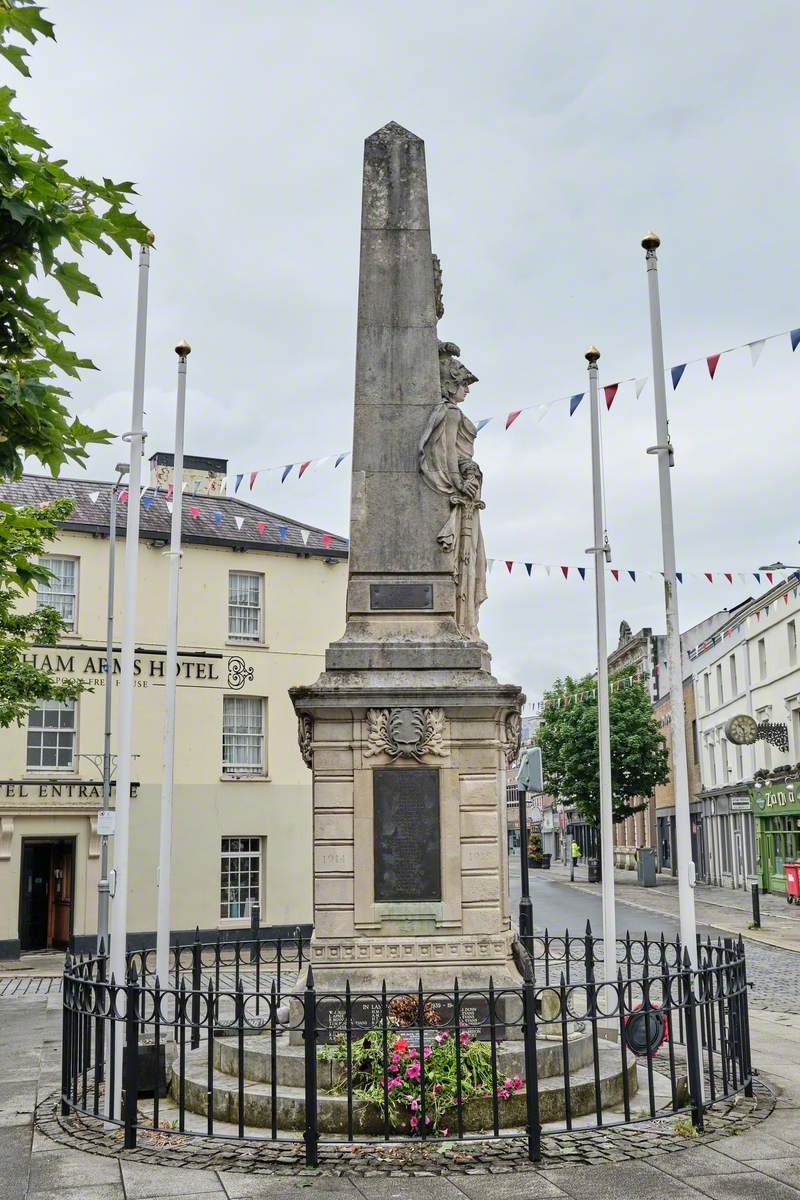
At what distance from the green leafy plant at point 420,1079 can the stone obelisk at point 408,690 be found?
1310 millimetres

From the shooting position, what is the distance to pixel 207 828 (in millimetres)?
28438

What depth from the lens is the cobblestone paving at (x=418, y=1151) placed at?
7.81 meters

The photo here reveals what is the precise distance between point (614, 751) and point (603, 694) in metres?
41.1

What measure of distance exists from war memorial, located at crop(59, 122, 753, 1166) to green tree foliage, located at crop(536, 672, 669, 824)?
1573 inches

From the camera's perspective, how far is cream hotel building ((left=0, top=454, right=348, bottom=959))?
27.0m

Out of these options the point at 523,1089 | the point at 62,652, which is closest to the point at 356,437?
the point at 523,1089

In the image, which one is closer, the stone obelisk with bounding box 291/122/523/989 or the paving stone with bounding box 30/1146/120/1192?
the paving stone with bounding box 30/1146/120/1192

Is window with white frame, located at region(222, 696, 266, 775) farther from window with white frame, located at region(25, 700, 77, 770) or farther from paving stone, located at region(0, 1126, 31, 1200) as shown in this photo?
paving stone, located at region(0, 1126, 31, 1200)

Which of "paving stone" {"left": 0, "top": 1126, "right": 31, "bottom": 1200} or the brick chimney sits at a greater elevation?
the brick chimney

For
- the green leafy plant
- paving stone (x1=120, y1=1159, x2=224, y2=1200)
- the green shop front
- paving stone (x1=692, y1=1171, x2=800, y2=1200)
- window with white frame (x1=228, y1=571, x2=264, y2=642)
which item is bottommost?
paving stone (x1=120, y1=1159, x2=224, y2=1200)

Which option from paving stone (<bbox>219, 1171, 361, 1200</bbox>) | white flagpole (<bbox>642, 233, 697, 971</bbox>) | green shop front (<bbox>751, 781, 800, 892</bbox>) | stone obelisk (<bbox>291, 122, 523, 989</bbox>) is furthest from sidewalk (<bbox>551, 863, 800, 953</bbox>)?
paving stone (<bbox>219, 1171, 361, 1200</bbox>)

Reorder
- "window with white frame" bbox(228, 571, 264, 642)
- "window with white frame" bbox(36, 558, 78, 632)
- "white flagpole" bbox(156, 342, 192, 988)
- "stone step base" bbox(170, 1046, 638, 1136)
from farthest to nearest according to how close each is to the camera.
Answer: "window with white frame" bbox(228, 571, 264, 642) → "window with white frame" bbox(36, 558, 78, 632) → "white flagpole" bbox(156, 342, 192, 988) → "stone step base" bbox(170, 1046, 638, 1136)

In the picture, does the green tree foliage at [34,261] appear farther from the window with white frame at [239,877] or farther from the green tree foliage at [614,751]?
the green tree foliage at [614,751]

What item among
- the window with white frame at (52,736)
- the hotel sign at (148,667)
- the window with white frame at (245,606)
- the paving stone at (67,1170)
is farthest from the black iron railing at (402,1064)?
the window with white frame at (245,606)
